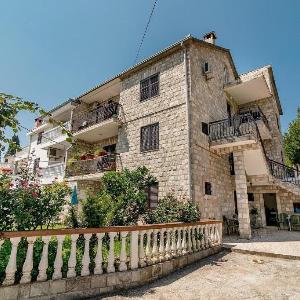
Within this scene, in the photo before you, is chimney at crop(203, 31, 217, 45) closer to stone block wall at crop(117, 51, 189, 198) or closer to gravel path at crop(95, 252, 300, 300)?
stone block wall at crop(117, 51, 189, 198)

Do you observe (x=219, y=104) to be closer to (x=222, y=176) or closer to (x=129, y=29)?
(x=222, y=176)

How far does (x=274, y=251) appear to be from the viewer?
7887mm

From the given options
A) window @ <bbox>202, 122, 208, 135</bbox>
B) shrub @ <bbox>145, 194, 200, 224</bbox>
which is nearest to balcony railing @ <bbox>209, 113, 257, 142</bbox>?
window @ <bbox>202, 122, 208, 135</bbox>

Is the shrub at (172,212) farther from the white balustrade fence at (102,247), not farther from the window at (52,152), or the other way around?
the window at (52,152)

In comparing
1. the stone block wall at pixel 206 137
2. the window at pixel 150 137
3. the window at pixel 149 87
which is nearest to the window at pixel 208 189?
the stone block wall at pixel 206 137

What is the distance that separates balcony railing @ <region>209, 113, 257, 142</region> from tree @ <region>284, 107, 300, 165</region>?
12.6 metres

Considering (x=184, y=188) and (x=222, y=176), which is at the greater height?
(x=222, y=176)

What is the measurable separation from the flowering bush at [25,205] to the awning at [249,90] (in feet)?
40.8

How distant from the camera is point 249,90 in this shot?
51.6 ft

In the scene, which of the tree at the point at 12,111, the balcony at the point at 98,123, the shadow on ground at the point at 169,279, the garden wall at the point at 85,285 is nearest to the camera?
the tree at the point at 12,111

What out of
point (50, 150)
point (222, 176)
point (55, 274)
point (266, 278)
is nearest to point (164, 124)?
point (222, 176)

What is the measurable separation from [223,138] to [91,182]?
363 inches

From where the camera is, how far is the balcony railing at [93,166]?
14218 millimetres

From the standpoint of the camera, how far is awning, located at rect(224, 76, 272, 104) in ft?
47.9
